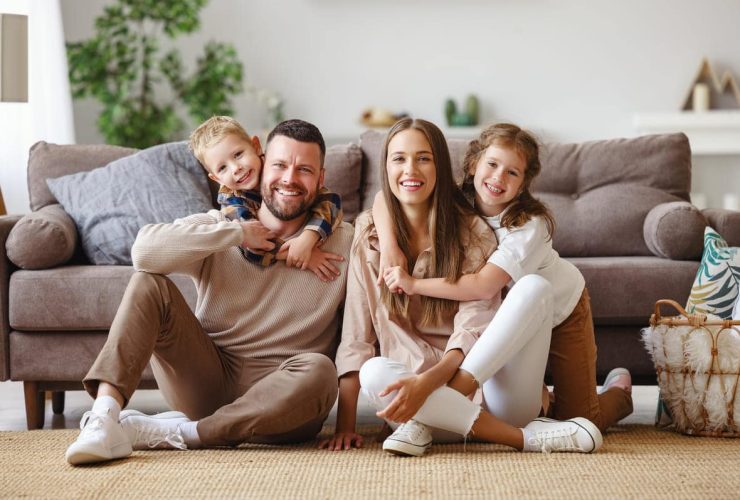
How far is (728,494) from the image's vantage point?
1.55m

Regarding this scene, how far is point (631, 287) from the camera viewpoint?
8.09 feet

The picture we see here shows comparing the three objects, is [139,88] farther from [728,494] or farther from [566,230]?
[728,494]

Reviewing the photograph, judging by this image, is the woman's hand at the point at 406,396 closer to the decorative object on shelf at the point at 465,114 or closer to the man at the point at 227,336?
the man at the point at 227,336

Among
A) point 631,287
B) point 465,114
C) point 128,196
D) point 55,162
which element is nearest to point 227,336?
point 128,196

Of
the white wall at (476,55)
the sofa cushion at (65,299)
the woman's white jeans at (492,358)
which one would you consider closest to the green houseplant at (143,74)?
the white wall at (476,55)

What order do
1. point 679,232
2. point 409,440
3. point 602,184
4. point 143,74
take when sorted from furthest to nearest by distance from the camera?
1. point 143,74
2. point 602,184
3. point 679,232
4. point 409,440

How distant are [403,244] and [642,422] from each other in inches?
36.9

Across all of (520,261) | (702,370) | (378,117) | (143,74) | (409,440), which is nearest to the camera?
(409,440)

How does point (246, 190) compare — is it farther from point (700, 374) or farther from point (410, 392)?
point (700, 374)

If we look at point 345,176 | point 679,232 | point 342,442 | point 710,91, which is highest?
point 710,91

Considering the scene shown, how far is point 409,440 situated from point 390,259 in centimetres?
39

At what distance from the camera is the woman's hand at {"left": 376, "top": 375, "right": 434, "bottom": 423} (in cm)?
175

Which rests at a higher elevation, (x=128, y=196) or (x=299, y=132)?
(x=299, y=132)

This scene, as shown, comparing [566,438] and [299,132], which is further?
[299,132]
